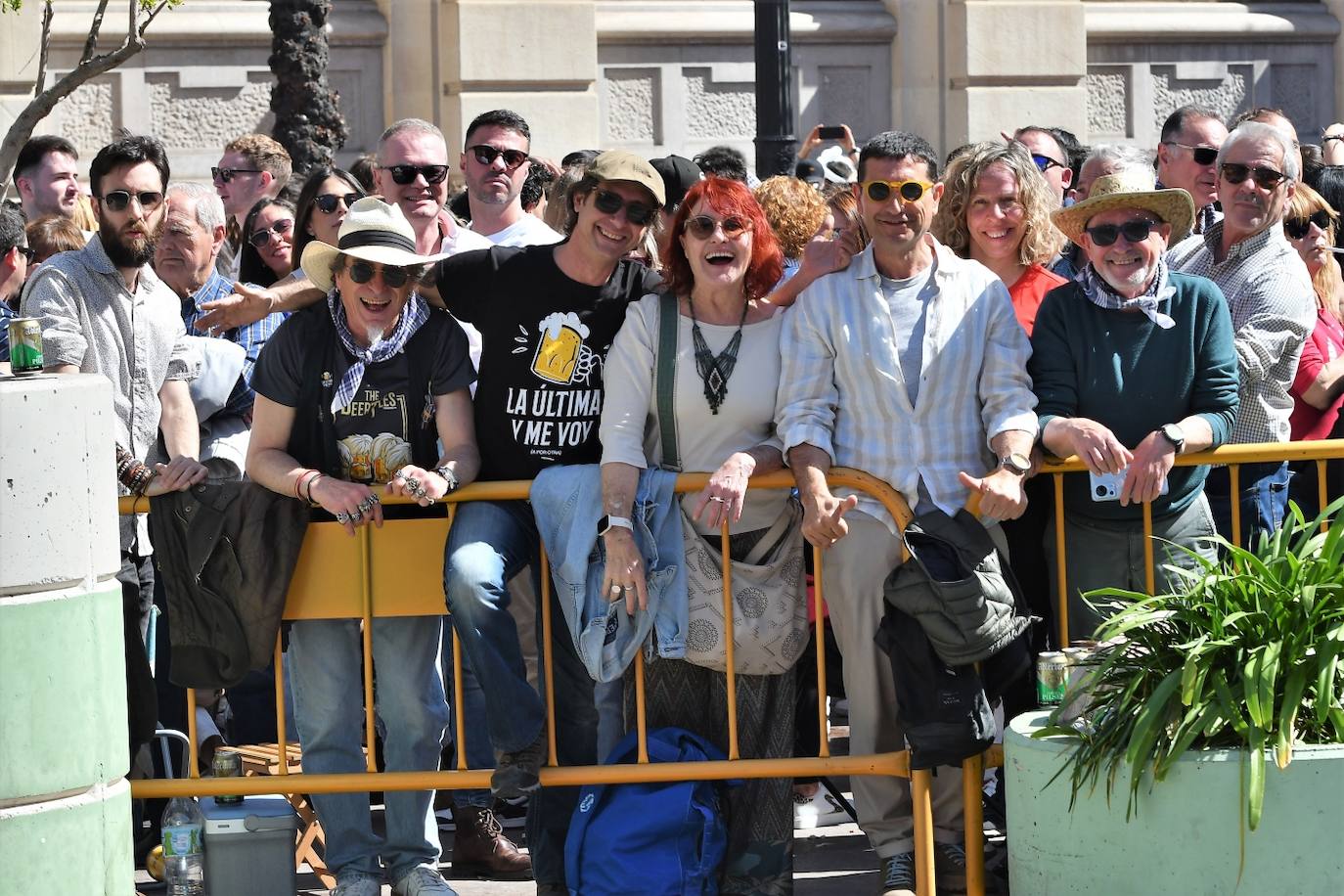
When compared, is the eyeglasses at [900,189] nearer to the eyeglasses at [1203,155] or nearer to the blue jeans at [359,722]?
the blue jeans at [359,722]

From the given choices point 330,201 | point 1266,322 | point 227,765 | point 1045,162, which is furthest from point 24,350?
point 1045,162

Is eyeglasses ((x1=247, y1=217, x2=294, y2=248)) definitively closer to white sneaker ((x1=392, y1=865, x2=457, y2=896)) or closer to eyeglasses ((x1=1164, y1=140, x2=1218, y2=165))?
white sneaker ((x1=392, y1=865, x2=457, y2=896))

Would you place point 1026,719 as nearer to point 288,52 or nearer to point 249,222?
point 249,222

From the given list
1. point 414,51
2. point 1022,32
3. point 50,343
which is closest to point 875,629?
point 50,343

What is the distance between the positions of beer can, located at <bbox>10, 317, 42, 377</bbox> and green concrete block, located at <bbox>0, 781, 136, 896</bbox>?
3.58ft

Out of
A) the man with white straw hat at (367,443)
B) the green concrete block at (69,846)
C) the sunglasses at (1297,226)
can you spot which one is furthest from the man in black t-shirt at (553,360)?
the sunglasses at (1297,226)

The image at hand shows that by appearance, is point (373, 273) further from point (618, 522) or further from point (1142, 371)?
point (1142, 371)

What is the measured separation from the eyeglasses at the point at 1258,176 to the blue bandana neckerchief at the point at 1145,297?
1089mm

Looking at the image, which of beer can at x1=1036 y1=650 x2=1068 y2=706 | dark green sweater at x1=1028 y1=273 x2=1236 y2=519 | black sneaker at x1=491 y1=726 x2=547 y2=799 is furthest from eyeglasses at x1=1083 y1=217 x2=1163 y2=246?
black sneaker at x1=491 y1=726 x2=547 y2=799

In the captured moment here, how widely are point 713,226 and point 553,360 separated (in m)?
0.64

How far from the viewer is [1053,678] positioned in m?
5.50

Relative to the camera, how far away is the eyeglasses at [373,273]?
596 centimetres

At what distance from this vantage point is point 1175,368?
19.2 ft

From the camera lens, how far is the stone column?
17.6 m
